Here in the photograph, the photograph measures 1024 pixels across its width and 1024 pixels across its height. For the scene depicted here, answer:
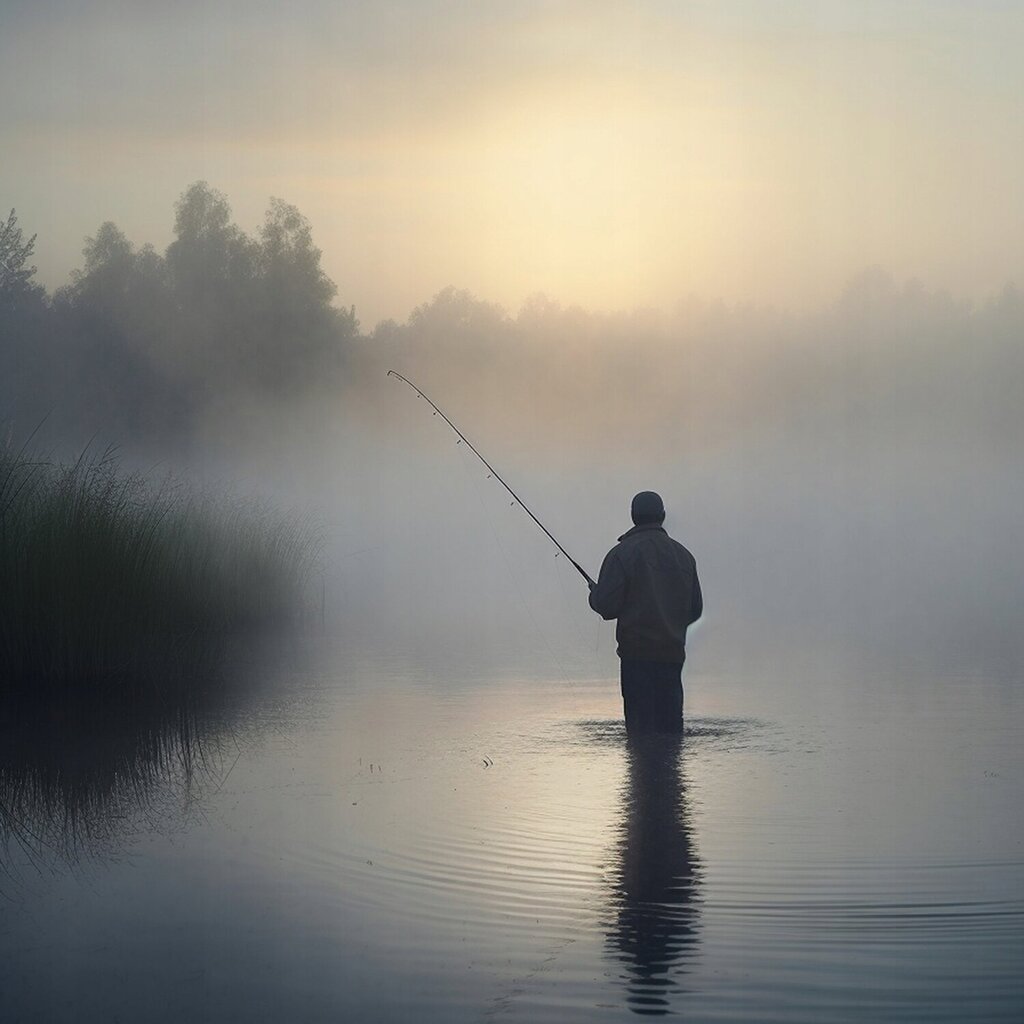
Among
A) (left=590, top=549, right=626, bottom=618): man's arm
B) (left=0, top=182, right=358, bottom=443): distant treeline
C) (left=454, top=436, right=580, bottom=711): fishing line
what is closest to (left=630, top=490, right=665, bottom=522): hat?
(left=590, top=549, right=626, bottom=618): man's arm

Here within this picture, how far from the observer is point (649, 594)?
34.5 feet

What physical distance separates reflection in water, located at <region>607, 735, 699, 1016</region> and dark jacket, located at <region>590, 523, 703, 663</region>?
3.52ft

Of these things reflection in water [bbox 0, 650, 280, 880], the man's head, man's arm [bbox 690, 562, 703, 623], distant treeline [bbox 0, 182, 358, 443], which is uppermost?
distant treeline [bbox 0, 182, 358, 443]

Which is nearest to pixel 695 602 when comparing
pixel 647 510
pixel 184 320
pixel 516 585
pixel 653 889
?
pixel 647 510

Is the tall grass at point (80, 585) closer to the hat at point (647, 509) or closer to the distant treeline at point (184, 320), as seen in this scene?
the hat at point (647, 509)

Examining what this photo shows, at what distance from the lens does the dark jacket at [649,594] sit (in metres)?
10.5

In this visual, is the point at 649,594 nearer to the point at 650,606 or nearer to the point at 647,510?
the point at 650,606

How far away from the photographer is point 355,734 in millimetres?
11477

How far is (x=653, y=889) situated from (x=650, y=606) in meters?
4.18

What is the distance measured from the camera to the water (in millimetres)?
5012

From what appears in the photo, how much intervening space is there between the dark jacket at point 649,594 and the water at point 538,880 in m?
0.68

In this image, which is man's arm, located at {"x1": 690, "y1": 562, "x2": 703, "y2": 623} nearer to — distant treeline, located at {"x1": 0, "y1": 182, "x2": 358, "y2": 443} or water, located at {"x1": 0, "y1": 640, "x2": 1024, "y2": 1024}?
water, located at {"x1": 0, "y1": 640, "x2": 1024, "y2": 1024}

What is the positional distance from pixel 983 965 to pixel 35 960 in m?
3.23

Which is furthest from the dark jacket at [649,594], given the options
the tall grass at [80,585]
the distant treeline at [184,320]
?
the distant treeline at [184,320]
